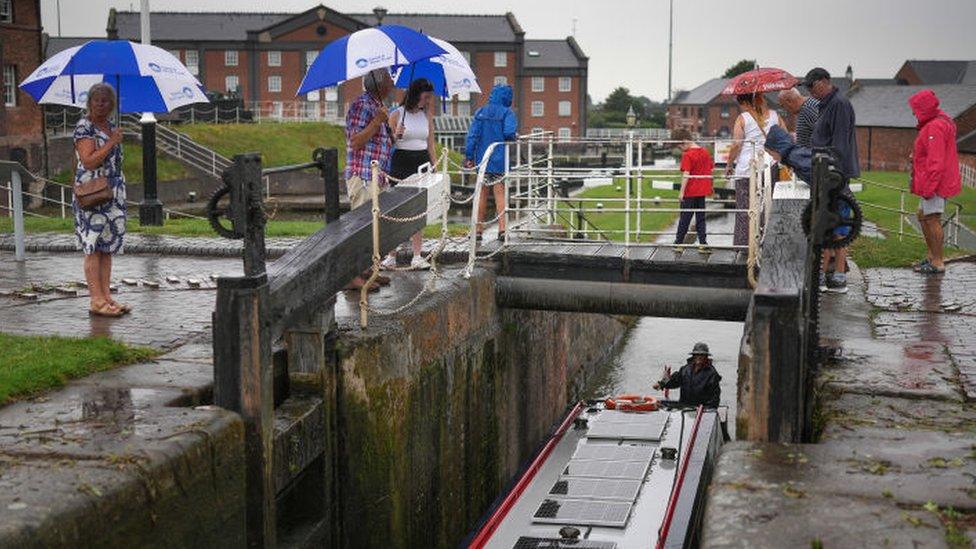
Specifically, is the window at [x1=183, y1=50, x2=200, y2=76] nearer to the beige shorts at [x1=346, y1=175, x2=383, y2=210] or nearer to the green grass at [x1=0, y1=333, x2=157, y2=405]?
the beige shorts at [x1=346, y1=175, x2=383, y2=210]

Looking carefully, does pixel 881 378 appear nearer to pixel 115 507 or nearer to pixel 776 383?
pixel 776 383

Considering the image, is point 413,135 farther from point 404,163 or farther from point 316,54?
point 316,54

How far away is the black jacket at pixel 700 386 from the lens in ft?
47.5

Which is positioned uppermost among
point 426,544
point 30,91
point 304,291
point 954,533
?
point 30,91

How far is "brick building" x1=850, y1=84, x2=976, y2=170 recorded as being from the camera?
222 ft

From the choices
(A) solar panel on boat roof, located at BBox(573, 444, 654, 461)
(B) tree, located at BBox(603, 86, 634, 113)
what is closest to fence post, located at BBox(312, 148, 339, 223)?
(A) solar panel on boat roof, located at BBox(573, 444, 654, 461)

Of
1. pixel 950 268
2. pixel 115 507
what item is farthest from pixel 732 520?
pixel 950 268

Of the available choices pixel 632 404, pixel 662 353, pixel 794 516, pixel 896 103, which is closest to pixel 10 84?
pixel 662 353

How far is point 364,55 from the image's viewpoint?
10977 millimetres

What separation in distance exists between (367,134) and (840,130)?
190 inches

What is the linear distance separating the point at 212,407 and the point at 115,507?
163cm

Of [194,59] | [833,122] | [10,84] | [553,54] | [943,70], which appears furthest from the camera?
[943,70]

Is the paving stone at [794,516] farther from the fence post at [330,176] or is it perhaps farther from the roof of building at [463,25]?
the roof of building at [463,25]

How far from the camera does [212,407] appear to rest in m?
7.66
